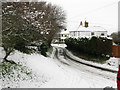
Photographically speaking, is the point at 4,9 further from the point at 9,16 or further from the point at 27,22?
the point at 27,22

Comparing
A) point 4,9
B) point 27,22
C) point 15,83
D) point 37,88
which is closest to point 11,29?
point 4,9

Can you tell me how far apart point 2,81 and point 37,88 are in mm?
1760

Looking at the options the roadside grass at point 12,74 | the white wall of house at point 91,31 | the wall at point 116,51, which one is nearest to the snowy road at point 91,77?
the roadside grass at point 12,74

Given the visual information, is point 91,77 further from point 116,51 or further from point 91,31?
point 91,31

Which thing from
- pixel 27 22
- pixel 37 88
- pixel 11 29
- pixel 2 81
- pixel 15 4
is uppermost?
pixel 15 4

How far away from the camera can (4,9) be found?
20.1ft

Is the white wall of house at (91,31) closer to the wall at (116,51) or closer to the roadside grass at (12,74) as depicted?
the wall at (116,51)

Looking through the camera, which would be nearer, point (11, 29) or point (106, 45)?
point (11, 29)

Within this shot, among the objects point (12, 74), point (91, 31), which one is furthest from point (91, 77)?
point (91, 31)


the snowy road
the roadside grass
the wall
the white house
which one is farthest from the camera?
the white house

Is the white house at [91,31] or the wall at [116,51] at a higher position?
the white house at [91,31]

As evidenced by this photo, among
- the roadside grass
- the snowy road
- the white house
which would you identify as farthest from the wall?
the white house

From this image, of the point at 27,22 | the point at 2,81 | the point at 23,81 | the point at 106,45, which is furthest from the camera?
the point at 106,45

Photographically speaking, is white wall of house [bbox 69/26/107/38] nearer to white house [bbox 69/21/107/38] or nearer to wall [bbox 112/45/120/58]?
white house [bbox 69/21/107/38]
